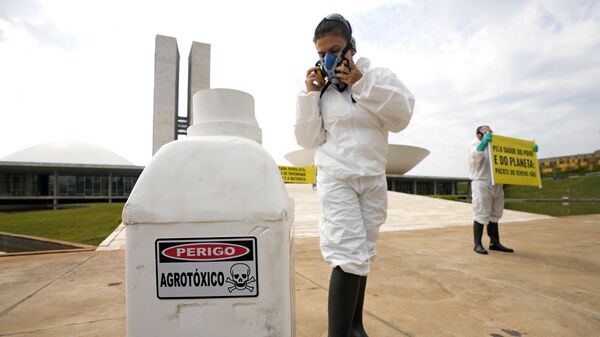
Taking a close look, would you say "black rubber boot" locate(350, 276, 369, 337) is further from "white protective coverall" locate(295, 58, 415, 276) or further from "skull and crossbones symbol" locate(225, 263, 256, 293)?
"skull and crossbones symbol" locate(225, 263, 256, 293)

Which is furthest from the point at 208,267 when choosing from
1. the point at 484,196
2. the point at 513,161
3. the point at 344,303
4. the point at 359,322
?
the point at 513,161

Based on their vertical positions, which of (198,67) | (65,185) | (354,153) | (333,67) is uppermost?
(198,67)

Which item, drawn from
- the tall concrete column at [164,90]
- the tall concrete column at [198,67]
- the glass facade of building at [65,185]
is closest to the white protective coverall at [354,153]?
the tall concrete column at [164,90]

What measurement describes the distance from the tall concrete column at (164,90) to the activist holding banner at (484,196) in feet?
Result: 84.5

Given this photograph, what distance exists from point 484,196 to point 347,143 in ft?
9.94

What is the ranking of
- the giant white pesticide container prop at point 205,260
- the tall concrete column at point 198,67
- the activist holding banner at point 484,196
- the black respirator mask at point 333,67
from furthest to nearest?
the tall concrete column at point 198,67 < the activist holding banner at point 484,196 < the black respirator mask at point 333,67 < the giant white pesticide container prop at point 205,260

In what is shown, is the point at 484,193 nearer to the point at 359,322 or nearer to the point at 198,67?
the point at 359,322

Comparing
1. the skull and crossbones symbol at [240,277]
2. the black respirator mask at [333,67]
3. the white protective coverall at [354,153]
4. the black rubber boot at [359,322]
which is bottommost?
the black rubber boot at [359,322]

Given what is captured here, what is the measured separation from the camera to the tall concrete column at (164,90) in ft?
86.8

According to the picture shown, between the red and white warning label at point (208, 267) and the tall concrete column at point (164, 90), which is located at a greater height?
the tall concrete column at point (164, 90)

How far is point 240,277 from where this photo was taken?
2.67 feet

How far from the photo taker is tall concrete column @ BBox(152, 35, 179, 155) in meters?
26.5

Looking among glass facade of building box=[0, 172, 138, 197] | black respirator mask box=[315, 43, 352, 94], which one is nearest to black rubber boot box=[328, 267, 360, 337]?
black respirator mask box=[315, 43, 352, 94]

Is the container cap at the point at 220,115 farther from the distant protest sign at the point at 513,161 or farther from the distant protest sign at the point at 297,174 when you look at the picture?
the distant protest sign at the point at 297,174
